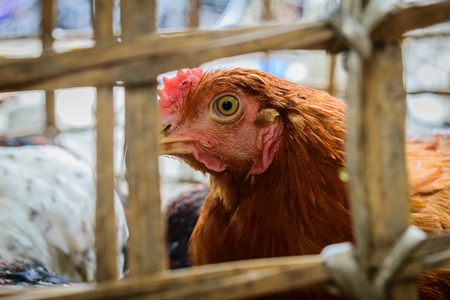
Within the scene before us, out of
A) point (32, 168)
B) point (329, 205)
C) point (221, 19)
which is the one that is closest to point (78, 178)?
point (32, 168)

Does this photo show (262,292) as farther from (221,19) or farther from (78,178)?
(221,19)

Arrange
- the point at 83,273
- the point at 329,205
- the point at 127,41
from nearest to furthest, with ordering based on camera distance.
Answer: the point at 127,41 < the point at 329,205 < the point at 83,273

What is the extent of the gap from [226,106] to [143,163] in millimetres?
565

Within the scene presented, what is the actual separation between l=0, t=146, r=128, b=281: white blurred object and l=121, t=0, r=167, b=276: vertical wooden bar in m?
1.21

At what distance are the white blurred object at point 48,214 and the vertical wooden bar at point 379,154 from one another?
1.39 meters

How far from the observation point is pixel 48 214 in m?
1.94

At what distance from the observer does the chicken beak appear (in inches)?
49.3

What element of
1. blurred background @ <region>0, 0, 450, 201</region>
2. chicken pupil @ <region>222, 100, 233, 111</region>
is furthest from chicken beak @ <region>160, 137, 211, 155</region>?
blurred background @ <region>0, 0, 450, 201</region>

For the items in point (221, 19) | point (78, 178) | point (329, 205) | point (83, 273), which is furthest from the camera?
point (221, 19)

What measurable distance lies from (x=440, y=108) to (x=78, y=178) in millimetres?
4048

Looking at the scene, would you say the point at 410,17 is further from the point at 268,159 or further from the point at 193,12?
the point at 193,12

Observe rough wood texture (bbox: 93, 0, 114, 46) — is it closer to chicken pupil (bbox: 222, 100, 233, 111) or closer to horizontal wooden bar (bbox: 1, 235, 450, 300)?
horizontal wooden bar (bbox: 1, 235, 450, 300)

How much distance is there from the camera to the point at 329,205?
1183mm

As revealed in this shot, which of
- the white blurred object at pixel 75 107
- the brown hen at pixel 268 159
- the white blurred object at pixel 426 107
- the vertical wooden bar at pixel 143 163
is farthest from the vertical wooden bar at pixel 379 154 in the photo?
the white blurred object at pixel 75 107
